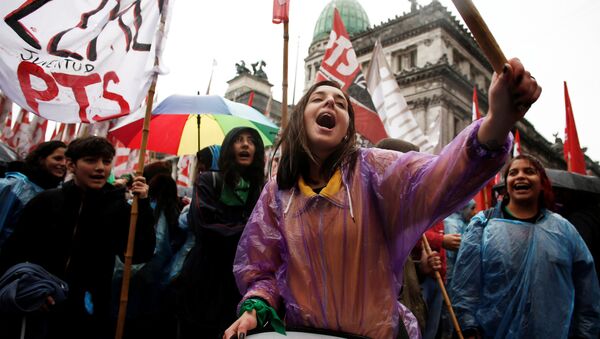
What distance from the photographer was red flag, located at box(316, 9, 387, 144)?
17.9ft

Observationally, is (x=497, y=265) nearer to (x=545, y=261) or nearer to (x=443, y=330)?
(x=545, y=261)

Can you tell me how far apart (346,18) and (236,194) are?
102 feet

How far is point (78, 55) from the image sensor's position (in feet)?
8.66

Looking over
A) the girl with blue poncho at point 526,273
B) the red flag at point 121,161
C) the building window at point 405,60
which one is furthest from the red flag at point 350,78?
the building window at point 405,60

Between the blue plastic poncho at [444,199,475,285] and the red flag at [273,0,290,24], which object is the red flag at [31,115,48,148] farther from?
the blue plastic poncho at [444,199,475,285]

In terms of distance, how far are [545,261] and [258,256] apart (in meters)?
1.87

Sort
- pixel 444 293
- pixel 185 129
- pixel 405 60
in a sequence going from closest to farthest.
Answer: pixel 444 293 < pixel 185 129 < pixel 405 60

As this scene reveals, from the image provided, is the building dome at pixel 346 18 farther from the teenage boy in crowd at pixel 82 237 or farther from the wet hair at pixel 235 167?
the teenage boy in crowd at pixel 82 237

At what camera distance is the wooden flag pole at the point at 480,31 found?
0.87 metres

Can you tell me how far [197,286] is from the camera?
2.64m

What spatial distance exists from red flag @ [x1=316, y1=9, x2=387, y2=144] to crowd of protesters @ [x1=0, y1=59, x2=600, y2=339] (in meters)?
1.91

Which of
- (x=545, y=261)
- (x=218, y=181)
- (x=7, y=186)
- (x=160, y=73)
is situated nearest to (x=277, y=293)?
(x=218, y=181)

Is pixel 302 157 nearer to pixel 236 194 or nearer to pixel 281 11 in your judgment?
pixel 236 194

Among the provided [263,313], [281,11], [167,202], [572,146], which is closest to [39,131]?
[167,202]
